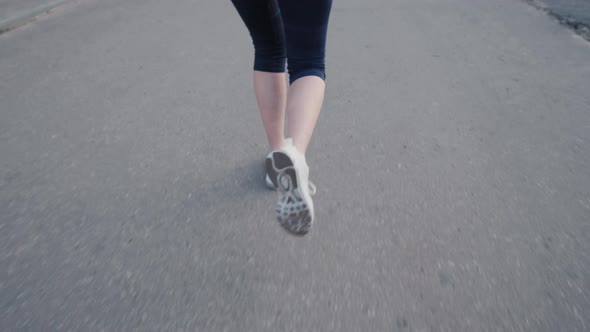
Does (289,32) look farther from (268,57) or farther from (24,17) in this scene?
(24,17)

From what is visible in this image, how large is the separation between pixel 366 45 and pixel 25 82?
291 cm

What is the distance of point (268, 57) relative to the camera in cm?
151

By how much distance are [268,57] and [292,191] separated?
0.53 metres

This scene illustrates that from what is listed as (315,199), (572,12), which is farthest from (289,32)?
(572,12)

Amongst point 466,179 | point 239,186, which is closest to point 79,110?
point 239,186

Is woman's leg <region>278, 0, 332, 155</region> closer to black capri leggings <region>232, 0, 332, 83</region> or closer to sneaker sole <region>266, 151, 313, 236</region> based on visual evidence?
black capri leggings <region>232, 0, 332, 83</region>

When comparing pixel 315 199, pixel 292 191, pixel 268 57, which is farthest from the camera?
pixel 315 199

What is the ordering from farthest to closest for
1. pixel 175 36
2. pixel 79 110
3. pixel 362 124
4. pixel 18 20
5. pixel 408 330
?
1. pixel 18 20
2. pixel 175 36
3. pixel 79 110
4. pixel 362 124
5. pixel 408 330

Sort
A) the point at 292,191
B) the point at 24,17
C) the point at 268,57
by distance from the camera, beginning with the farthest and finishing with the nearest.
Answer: the point at 24,17
the point at 268,57
the point at 292,191

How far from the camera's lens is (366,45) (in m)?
3.79

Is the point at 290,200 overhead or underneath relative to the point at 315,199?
overhead

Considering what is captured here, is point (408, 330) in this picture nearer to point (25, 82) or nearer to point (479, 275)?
point (479, 275)

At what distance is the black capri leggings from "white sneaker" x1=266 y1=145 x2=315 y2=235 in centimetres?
38

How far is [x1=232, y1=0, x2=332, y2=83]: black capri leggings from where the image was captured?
1378mm
